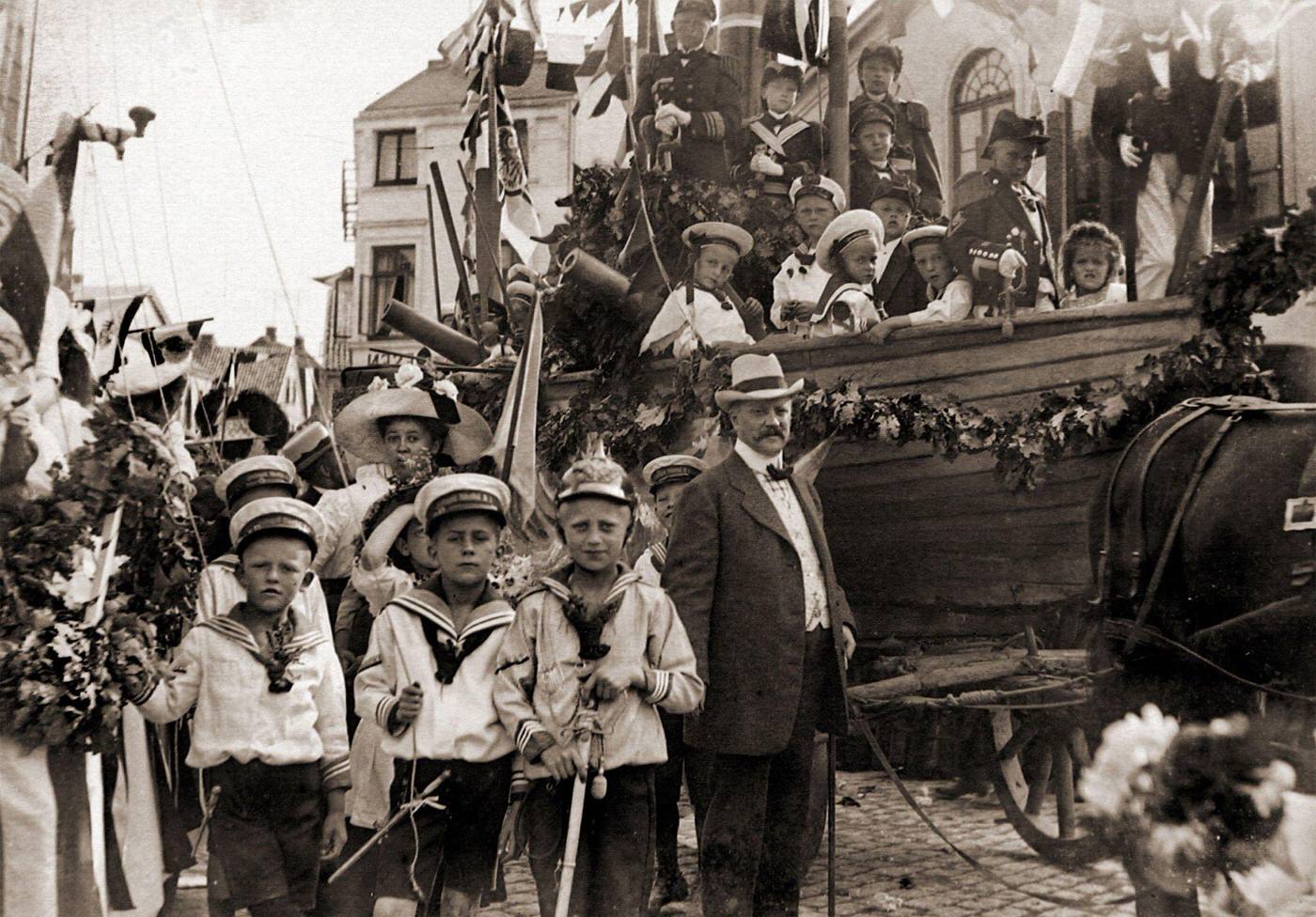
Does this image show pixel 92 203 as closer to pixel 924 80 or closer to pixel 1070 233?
pixel 1070 233

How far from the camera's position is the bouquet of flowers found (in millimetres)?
3789

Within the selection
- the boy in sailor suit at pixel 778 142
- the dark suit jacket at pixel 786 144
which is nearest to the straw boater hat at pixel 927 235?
the boy in sailor suit at pixel 778 142

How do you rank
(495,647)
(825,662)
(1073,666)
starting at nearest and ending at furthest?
(495,647), (825,662), (1073,666)

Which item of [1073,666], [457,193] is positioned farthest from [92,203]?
[457,193]

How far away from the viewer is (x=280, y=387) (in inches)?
536

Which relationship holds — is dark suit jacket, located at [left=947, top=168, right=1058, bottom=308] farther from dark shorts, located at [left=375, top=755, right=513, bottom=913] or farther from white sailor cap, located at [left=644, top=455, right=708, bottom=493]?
dark shorts, located at [left=375, top=755, right=513, bottom=913]

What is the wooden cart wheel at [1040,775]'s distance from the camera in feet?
18.1

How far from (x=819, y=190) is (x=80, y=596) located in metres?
4.70

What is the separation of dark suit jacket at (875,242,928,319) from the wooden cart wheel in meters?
2.33

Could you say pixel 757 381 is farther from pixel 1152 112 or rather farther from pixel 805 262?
pixel 1152 112

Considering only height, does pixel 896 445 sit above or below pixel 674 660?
above

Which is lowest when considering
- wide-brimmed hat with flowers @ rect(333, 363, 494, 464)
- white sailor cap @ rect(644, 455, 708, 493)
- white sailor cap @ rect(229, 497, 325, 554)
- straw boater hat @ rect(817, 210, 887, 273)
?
white sailor cap @ rect(229, 497, 325, 554)

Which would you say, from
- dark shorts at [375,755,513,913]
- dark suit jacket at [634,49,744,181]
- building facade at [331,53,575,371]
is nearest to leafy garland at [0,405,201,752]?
dark shorts at [375,755,513,913]

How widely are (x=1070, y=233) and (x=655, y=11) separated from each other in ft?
11.6
